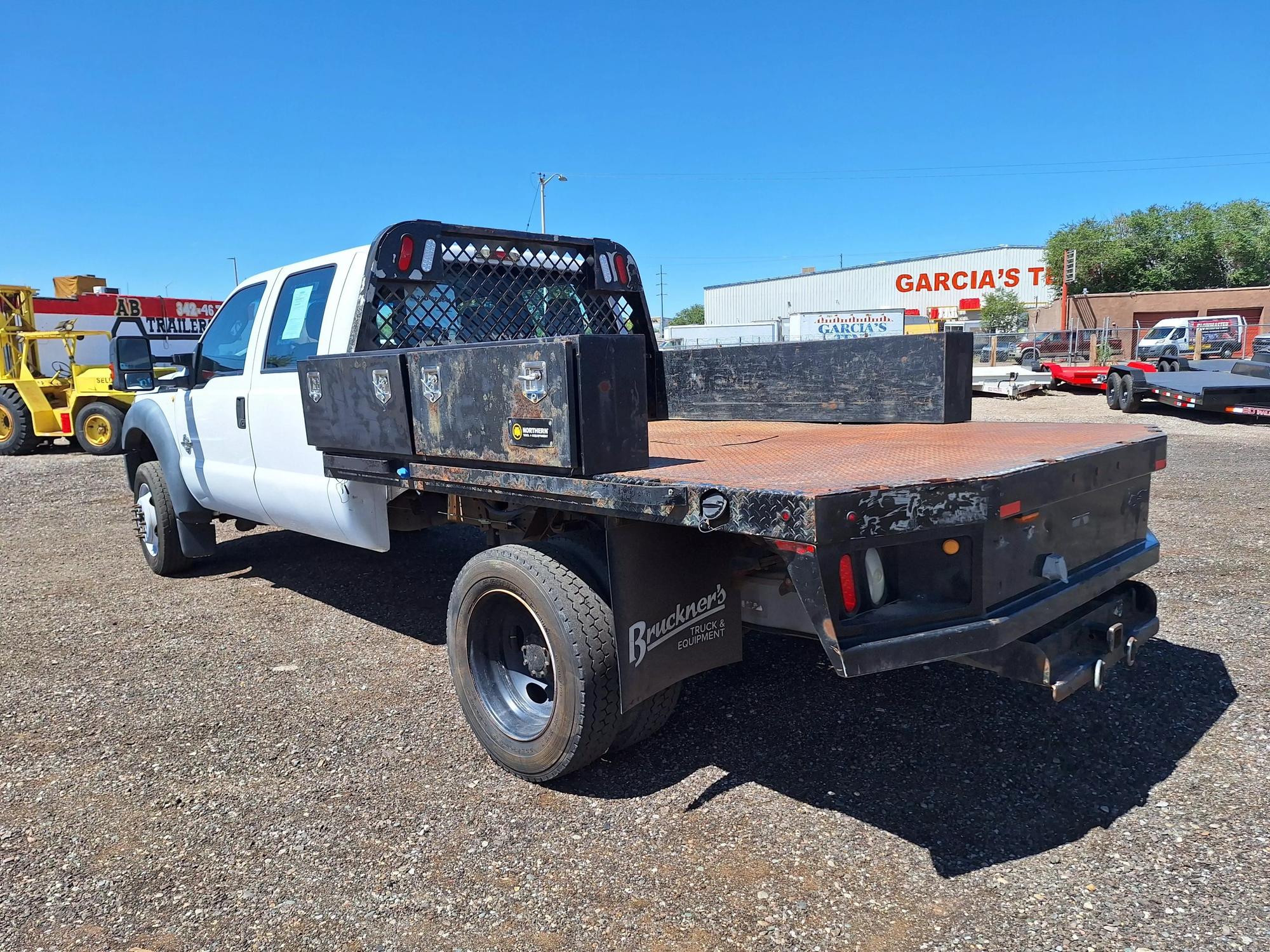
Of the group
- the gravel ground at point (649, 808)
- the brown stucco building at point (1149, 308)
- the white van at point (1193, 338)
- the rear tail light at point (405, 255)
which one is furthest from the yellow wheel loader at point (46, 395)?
the brown stucco building at point (1149, 308)

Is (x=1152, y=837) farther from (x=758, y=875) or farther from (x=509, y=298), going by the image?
(x=509, y=298)

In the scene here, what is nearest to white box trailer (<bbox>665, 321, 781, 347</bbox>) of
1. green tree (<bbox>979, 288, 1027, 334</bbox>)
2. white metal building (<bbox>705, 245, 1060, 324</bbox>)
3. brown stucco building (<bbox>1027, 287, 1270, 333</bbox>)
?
white metal building (<bbox>705, 245, 1060, 324</bbox>)

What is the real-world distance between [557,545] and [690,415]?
2.51m

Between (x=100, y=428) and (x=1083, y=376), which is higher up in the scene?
(x=100, y=428)

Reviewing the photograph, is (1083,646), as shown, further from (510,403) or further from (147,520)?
(147,520)

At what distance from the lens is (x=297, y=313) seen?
5070mm

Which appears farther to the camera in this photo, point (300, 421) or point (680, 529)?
point (300, 421)

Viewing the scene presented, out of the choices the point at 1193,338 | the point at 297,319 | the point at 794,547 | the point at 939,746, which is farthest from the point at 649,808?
the point at 1193,338

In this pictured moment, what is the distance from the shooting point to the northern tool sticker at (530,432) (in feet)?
10.1

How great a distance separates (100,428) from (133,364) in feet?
40.2

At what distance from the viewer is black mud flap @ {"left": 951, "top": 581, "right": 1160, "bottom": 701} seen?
115 inches

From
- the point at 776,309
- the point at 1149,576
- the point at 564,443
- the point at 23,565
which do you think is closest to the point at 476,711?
the point at 564,443

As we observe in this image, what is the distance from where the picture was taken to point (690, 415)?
5.76m

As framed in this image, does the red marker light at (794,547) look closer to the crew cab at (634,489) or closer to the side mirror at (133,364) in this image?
the crew cab at (634,489)
